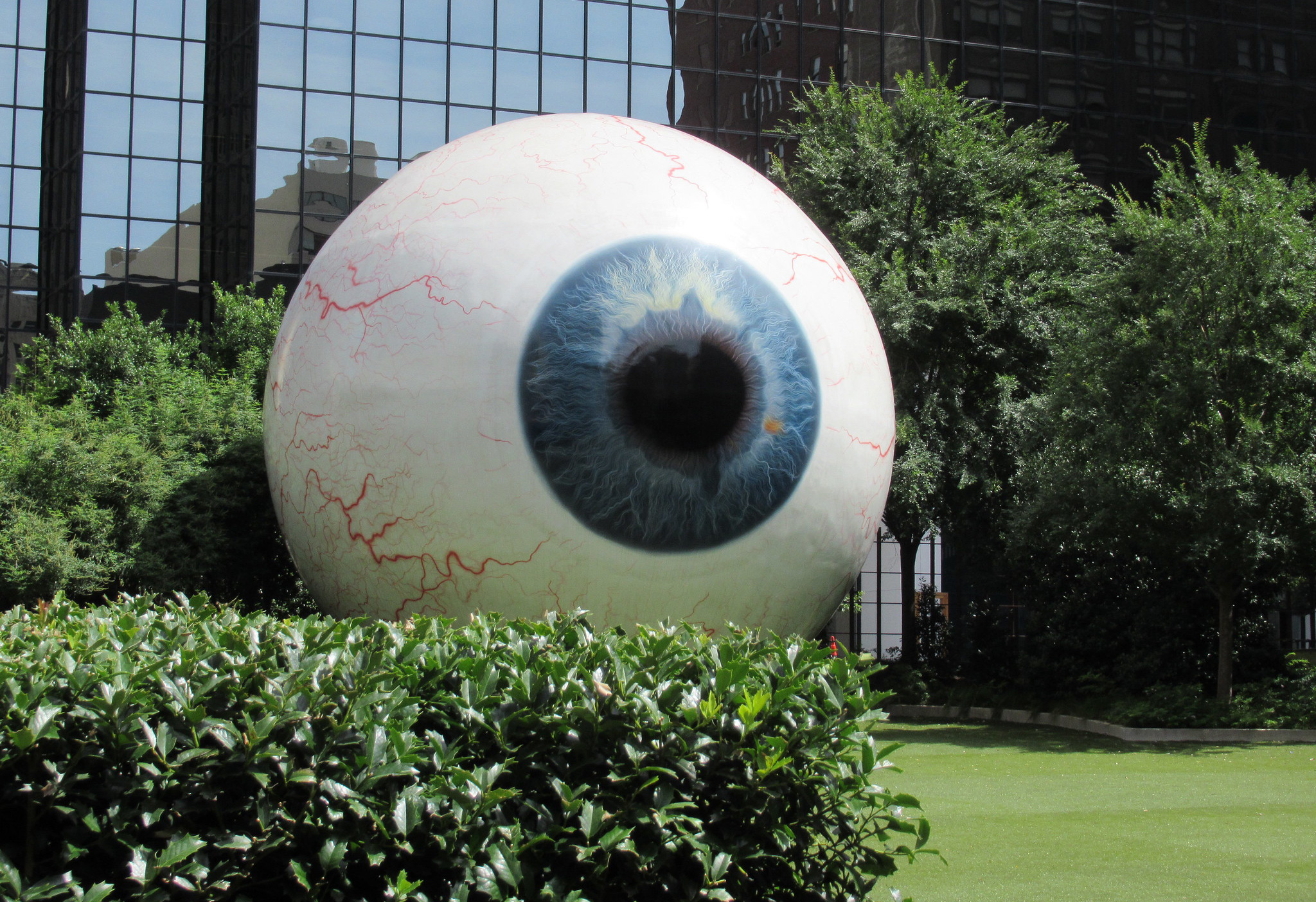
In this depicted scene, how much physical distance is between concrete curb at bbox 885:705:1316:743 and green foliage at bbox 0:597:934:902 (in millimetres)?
11488

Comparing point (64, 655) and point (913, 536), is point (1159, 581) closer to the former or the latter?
point (913, 536)

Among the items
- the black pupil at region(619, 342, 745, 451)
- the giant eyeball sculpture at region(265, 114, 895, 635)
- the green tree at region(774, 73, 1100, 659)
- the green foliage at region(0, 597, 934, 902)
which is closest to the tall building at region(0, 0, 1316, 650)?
the green tree at region(774, 73, 1100, 659)

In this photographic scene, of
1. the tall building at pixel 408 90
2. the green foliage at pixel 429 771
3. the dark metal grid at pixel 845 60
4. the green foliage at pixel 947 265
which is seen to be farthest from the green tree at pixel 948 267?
the green foliage at pixel 429 771

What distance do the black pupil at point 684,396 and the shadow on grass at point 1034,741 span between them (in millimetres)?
7718

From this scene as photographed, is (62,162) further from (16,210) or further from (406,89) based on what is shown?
(406,89)

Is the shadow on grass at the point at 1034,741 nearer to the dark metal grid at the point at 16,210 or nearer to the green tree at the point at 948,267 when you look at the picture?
the green tree at the point at 948,267

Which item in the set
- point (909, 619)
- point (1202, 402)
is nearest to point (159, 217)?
point (909, 619)

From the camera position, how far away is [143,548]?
555 inches

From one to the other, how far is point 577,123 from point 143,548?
8.00 metres

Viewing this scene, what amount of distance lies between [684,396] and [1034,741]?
922 cm

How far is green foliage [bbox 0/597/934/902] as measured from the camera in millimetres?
4137

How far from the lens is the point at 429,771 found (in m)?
4.46

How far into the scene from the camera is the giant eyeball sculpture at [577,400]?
801 centimetres

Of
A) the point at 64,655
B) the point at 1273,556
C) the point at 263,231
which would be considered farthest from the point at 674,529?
the point at 263,231
